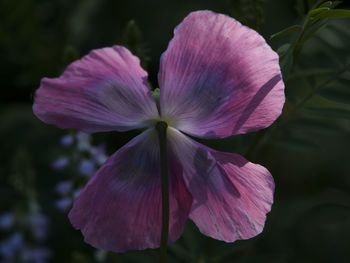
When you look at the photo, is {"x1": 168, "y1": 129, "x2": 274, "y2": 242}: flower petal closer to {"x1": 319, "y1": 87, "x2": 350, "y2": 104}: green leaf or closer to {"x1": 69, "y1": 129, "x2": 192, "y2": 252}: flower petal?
{"x1": 69, "y1": 129, "x2": 192, "y2": 252}: flower petal

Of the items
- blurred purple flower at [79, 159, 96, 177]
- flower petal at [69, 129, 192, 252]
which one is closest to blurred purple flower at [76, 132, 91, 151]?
blurred purple flower at [79, 159, 96, 177]

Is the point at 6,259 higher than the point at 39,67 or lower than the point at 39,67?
lower

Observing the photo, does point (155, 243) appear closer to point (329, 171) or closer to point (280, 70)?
point (280, 70)

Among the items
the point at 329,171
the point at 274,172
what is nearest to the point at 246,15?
the point at 274,172

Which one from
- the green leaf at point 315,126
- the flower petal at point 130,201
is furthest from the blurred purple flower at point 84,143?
the flower petal at point 130,201

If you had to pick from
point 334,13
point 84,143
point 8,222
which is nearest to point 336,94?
point 334,13

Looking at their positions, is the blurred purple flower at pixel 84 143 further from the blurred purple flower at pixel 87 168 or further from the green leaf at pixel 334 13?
the green leaf at pixel 334 13
